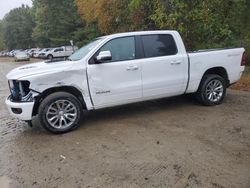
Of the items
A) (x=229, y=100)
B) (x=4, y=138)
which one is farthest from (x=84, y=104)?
(x=229, y=100)

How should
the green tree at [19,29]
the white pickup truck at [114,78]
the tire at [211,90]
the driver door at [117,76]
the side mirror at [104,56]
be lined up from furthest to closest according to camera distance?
the green tree at [19,29], the tire at [211,90], the driver door at [117,76], the side mirror at [104,56], the white pickup truck at [114,78]

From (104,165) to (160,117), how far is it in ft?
8.51

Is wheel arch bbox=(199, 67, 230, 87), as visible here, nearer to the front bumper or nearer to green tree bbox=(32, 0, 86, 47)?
the front bumper

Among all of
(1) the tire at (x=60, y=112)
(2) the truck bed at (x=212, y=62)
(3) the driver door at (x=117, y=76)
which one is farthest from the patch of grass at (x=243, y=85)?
(1) the tire at (x=60, y=112)

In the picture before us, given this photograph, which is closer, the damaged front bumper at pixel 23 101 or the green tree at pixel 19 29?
the damaged front bumper at pixel 23 101

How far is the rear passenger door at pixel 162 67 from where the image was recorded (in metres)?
6.77

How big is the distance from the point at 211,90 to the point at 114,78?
8.78ft

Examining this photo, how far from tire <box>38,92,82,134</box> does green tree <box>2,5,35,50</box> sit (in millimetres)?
70977

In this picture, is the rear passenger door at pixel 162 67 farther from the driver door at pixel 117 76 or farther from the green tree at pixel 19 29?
the green tree at pixel 19 29

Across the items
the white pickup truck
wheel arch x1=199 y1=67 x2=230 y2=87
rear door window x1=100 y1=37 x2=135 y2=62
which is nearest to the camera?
the white pickup truck

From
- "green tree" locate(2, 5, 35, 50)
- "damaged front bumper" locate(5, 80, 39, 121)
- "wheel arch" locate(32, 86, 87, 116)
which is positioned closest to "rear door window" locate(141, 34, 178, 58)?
"wheel arch" locate(32, 86, 87, 116)

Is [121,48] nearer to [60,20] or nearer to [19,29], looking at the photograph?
[60,20]

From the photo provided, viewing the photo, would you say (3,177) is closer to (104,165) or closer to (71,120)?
(104,165)

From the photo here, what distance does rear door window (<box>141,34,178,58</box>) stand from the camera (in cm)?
689
